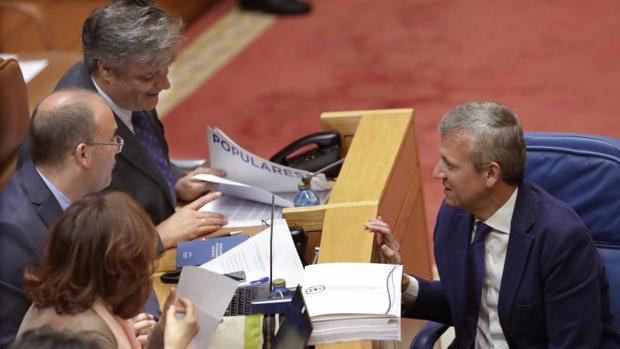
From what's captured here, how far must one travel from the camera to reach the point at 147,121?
3131 mm

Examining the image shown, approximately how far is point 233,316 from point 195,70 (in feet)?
13.6

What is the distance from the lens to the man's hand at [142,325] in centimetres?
234

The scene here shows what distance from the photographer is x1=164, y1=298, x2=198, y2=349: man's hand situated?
2.04 meters

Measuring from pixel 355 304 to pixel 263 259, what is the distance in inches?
19.9

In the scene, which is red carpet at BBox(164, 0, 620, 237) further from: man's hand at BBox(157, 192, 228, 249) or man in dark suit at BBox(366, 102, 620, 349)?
man in dark suit at BBox(366, 102, 620, 349)

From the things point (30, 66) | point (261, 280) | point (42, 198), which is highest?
point (42, 198)

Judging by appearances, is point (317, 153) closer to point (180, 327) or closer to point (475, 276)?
point (475, 276)

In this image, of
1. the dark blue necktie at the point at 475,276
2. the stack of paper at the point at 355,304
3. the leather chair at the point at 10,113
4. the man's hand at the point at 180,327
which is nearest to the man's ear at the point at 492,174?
the dark blue necktie at the point at 475,276

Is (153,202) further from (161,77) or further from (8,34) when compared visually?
(8,34)

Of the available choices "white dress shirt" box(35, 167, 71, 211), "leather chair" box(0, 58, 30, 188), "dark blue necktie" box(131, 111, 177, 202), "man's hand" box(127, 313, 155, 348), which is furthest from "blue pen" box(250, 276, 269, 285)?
"leather chair" box(0, 58, 30, 188)

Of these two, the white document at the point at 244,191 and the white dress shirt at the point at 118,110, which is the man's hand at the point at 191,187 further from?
the white dress shirt at the point at 118,110

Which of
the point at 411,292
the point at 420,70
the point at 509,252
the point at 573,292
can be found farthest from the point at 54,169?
the point at 420,70

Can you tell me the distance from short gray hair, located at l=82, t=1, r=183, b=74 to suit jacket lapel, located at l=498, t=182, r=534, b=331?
3.59ft

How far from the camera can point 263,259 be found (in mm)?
2621
